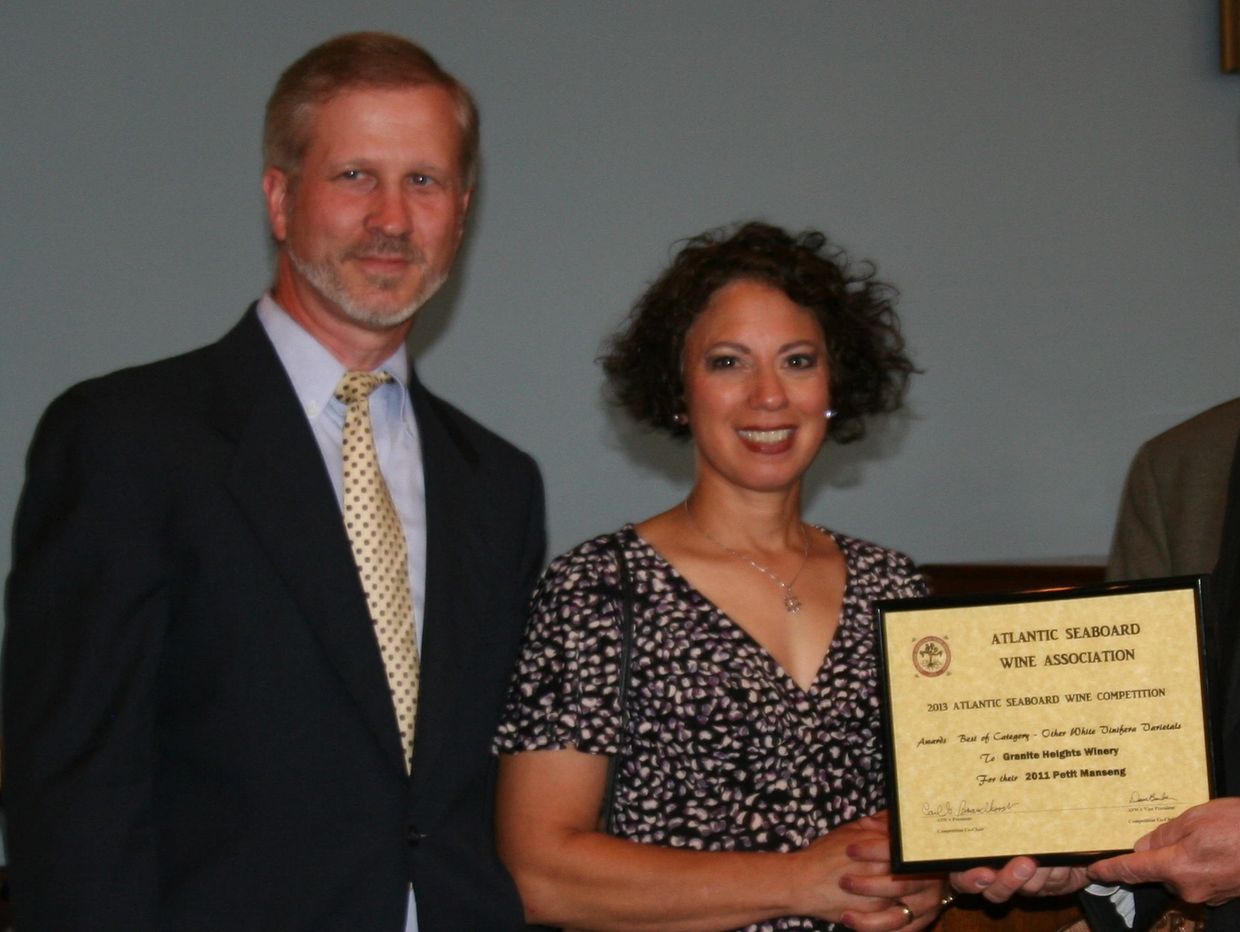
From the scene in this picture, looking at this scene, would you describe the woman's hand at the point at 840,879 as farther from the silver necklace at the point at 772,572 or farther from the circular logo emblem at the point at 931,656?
the silver necklace at the point at 772,572

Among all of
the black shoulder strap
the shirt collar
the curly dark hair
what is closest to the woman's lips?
the curly dark hair

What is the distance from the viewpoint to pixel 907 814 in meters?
2.10

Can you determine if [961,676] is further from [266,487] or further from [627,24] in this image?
[627,24]

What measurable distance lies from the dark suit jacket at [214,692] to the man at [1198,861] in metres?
0.74

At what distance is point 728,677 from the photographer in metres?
2.32

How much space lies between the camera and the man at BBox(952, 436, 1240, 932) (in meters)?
2.02

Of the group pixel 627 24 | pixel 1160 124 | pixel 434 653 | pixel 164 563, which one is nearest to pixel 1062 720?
pixel 434 653

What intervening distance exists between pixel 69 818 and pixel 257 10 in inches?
96.7

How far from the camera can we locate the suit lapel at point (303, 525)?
1992mm

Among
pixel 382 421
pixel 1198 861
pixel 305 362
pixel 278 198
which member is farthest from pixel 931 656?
pixel 278 198

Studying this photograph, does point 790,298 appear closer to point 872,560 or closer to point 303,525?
point 872,560

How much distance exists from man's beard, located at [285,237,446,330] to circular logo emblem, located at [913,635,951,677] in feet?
2.74

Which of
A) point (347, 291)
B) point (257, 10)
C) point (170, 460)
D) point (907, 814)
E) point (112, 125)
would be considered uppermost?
point (257, 10)

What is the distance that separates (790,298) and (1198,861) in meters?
1.04
